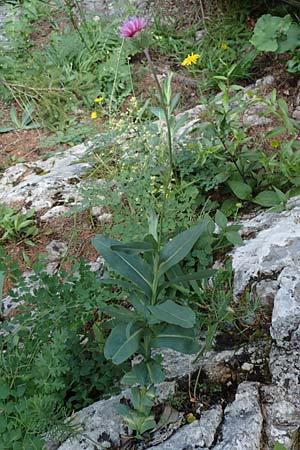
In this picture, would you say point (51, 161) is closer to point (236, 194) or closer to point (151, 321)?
point (236, 194)

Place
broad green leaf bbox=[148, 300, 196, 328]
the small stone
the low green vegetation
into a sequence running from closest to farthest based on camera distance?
1. broad green leaf bbox=[148, 300, 196, 328]
2. the small stone
3. the low green vegetation

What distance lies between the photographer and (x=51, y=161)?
14.6ft

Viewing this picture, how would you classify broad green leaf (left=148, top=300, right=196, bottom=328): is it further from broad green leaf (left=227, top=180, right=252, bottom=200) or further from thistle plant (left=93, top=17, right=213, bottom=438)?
broad green leaf (left=227, top=180, right=252, bottom=200)

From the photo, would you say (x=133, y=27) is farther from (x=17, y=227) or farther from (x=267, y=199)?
(x=17, y=227)

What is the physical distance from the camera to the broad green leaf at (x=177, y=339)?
2.19 metres

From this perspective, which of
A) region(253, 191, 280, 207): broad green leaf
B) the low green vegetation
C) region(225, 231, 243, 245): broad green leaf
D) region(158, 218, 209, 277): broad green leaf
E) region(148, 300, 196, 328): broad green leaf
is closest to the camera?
region(148, 300, 196, 328): broad green leaf

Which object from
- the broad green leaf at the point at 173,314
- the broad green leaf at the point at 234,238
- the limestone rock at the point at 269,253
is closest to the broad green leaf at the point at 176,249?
the broad green leaf at the point at 173,314

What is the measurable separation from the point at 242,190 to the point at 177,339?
1444 millimetres

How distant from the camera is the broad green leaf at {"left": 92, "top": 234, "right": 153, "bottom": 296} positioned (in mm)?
2195

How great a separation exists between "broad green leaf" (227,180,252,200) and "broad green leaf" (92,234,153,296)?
4.48 feet

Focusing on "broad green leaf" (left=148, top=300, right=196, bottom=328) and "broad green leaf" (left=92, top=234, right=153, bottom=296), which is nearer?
"broad green leaf" (left=148, top=300, right=196, bottom=328)

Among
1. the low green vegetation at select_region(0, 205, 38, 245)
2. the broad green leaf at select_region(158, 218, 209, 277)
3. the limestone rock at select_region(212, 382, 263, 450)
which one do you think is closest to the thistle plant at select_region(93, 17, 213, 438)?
the broad green leaf at select_region(158, 218, 209, 277)

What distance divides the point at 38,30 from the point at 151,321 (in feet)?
15.0

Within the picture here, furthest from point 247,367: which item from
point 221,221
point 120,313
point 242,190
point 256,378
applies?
point 242,190
